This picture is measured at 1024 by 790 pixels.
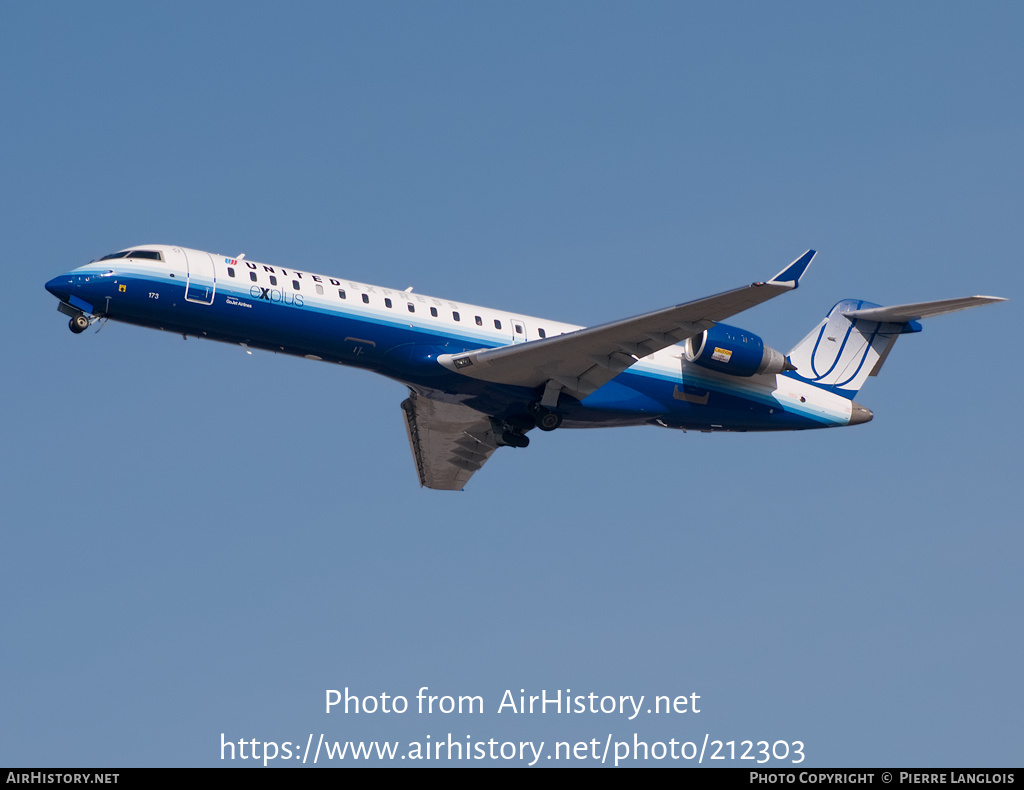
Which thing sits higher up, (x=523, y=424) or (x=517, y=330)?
(x=517, y=330)

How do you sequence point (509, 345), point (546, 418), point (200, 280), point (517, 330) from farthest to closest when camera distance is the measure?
1. point (546, 418)
2. point (517, 330)
3. point (509, 345)
4. point (200, 280)

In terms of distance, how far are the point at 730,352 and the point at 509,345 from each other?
457 centimetres

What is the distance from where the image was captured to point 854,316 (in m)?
29.8

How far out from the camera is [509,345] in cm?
2564

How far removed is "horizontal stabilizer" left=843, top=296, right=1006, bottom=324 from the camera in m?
25.8

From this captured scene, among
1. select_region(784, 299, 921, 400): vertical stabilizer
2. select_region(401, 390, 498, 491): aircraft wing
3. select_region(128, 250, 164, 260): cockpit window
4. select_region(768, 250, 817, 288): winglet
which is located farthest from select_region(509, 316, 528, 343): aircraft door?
select_region(128, 250, 164, 260): cockpit window

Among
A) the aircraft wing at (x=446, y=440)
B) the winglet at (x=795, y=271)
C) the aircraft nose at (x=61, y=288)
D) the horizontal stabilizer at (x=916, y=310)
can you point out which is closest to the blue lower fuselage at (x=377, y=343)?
the aircraft nose at (x=61, y=288)

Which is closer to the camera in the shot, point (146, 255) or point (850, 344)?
point (146, 255)

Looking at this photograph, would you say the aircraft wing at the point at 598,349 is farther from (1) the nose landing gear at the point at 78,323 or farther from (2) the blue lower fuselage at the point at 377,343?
(1) the nose landing gear at the point at 78,323

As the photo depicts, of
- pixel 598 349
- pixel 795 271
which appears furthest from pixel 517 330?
pixel 795 271

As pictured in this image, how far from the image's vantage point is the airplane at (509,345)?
23.8 m

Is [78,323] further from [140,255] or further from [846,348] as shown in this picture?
[846,348]

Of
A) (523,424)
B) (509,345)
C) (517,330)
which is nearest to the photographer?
(509,345)

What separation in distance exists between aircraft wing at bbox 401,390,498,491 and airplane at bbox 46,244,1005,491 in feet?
0.19
